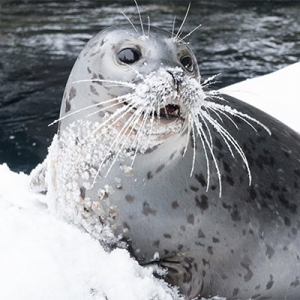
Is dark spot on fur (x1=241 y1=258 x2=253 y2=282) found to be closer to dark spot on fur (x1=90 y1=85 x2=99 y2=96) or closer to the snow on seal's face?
the snow on seal's face

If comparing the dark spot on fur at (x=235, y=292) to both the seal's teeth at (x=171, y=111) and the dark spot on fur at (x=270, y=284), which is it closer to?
the dark spot on fur at (x=270, y=284)

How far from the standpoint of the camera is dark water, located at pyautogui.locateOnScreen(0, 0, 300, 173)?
5.70m

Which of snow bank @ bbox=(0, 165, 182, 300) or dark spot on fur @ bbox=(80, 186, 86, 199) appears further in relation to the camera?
dark spot on fur @ bbox=(80, 186, 86, 199)

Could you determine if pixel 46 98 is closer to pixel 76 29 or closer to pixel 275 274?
pixel 76 29

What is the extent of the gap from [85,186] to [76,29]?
6.17 meters

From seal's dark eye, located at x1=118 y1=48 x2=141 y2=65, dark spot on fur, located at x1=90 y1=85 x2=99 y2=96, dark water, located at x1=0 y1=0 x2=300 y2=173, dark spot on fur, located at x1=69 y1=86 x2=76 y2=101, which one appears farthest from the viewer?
dark water, located at x1=0 y1=0 x2=300 y2=173

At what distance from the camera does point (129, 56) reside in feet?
7.34

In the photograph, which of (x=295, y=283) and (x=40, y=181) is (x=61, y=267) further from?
(x=295, y=283)

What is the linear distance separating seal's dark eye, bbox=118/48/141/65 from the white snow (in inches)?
25.8

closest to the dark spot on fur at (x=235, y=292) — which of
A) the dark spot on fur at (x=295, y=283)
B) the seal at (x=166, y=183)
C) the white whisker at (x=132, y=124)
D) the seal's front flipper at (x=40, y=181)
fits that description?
the seal at (x=166, y=183)

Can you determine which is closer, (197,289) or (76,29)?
(197,289)

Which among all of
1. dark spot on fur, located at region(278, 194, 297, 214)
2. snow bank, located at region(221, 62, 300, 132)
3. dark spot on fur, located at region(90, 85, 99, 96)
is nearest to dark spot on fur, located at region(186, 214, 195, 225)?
dark spot on fur, located at region(278, 194, 297, 214)

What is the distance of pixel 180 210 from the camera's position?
2.41 m

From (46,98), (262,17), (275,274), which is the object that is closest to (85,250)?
(275,274)
